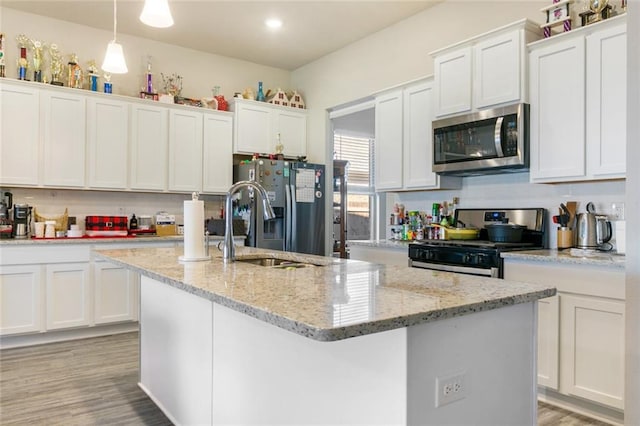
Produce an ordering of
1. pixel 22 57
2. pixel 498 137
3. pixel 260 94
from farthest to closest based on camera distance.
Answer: pixel 260 94, pixel 22 57, pixel 498 137

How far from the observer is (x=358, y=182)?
7.67 metres

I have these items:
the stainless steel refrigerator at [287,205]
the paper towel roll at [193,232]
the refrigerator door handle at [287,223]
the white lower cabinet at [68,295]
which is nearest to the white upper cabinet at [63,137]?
the white lower cabinet at [68,295]

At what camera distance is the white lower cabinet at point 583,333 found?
235 centimetres

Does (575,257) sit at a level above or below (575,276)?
above

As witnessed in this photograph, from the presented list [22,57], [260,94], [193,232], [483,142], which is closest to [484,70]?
[483,142]

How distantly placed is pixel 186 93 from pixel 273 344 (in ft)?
14.2

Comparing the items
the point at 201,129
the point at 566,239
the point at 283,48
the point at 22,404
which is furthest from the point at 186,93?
the point at 566,239

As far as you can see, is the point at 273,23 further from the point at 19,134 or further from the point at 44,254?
A: the point at 44,254

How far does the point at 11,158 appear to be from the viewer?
154 inches

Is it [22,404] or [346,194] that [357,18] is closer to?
[346,194]

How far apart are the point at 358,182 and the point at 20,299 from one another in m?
5.21

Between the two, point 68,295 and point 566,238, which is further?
point 68,295

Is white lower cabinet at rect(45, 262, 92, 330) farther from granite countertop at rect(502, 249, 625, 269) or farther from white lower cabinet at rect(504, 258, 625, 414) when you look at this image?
white lower cabinet at rect(504, 258, 625, 414)

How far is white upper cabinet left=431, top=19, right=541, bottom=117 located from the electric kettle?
2.99ft
